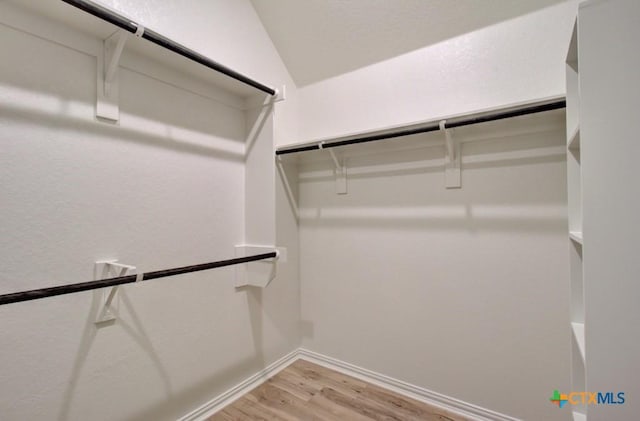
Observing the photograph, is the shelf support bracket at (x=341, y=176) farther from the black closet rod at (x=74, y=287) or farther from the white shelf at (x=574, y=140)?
the white shelf at (x=574, y=140)

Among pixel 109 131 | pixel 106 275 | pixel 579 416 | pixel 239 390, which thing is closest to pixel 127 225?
pixel 106 275

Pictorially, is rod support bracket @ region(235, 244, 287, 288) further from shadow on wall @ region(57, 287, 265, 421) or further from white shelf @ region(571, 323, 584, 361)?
white shelf @ region(571, 323, 584, 361)

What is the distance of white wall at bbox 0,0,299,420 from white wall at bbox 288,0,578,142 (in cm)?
62

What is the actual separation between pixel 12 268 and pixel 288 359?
5.75 feet

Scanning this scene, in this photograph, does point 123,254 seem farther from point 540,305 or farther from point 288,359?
point 540,305

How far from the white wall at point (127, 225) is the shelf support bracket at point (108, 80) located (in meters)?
0.04

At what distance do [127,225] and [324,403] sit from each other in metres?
1.51

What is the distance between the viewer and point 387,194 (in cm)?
198

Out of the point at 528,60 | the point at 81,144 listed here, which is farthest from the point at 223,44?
the point at 528,60

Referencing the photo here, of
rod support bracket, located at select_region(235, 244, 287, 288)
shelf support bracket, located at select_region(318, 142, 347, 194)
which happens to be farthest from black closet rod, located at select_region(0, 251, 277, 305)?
shelf support bracket, located at select_region(318, 142, 347, 194)

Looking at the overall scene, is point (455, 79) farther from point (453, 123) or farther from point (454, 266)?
point (454, 266)

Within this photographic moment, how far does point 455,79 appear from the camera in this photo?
5.70 ft

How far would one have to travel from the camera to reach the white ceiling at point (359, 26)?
5.34 feet

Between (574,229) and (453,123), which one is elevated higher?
(453,123)
